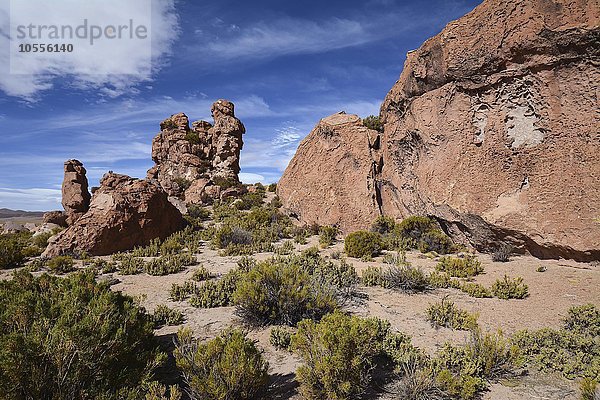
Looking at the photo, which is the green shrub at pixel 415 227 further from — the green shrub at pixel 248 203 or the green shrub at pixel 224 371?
the green shrub at pixel 248 203

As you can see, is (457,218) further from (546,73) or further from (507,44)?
(507,44)

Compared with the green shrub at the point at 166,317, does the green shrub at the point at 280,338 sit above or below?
below

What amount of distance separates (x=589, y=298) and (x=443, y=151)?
6.61m

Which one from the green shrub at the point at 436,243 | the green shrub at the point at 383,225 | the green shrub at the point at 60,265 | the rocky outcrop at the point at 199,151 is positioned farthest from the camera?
the rocky outcrop at the point at 199,151

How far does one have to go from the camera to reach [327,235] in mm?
12812

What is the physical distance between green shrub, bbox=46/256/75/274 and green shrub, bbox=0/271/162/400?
582 cm

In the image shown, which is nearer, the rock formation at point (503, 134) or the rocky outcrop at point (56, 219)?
the rock formation at point (503, 134)

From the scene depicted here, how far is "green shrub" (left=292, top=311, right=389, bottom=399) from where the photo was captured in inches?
132

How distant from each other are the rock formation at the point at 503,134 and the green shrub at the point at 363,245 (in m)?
2.71

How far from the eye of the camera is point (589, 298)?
20.1 feet

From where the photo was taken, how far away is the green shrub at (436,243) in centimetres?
1064

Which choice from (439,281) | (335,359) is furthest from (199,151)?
(335,359)

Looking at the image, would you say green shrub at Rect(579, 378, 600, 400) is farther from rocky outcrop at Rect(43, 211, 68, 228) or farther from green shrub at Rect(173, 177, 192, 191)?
green shrub at Rect(173, 177, 192, 191)

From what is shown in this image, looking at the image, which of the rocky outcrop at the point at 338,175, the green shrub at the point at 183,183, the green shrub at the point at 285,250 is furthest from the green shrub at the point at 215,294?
the green shrub at the point at 183,183
